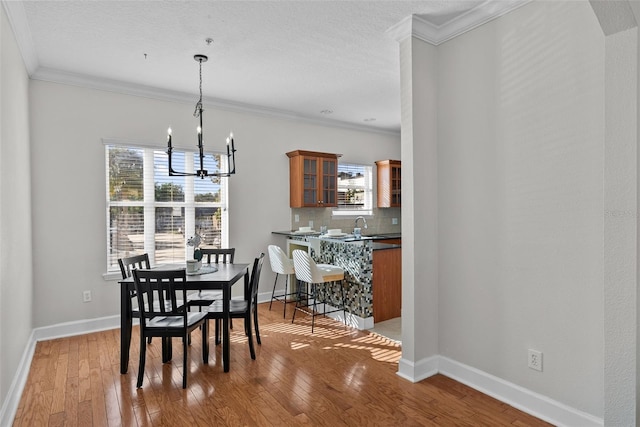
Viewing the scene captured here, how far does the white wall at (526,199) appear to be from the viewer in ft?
7.13

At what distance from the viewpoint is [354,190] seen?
6.65 metres

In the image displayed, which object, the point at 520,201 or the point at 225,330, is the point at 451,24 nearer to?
the point at 520,201

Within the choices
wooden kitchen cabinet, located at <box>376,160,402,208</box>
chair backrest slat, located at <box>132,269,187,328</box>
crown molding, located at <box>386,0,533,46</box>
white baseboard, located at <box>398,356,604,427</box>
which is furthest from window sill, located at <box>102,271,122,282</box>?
wooden kitchen cabinet, located at <box>376,160,402,208</box>

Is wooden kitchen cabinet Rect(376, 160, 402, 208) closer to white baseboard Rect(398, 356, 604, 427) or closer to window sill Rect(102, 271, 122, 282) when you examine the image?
white baseboard Rect(398, 356, 604, 427)

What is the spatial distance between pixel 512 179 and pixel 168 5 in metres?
2.68

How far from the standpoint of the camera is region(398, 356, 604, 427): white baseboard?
225cm

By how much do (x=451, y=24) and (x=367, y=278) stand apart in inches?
99.0

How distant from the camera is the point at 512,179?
2559mm

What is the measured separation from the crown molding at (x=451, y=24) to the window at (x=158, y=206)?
3.02 meters

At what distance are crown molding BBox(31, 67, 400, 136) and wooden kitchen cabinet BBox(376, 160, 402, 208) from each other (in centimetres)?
116

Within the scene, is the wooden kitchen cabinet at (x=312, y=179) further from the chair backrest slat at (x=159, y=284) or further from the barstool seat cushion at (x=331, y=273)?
the chair backrest slat at (x=159, y=284)

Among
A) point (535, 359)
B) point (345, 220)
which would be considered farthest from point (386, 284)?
point (345, 220)

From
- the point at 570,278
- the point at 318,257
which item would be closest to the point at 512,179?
the point at 570,278

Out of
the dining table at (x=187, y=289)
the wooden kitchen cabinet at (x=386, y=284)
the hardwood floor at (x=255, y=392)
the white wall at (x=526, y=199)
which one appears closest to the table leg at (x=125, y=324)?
the dining table at (x=187, y=289)
